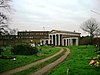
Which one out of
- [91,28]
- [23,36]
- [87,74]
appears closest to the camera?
[87,74]

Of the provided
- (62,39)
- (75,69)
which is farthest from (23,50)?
(62,39)

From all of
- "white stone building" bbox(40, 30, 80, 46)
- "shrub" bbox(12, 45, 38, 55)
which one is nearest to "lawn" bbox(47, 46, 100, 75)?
"shrub" bbox(12, 45, 38, 55)

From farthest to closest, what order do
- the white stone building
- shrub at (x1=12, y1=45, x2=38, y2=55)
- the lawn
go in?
the white stone building < shrub at (x1=12, y1=45, x2=38, y2=55) < the lawn

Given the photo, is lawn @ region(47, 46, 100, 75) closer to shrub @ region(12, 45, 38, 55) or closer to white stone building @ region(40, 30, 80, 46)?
shrub @ region(12, 45, 38, 55)

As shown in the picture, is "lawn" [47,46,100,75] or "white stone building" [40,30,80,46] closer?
"lawn" [47,46,100,75]

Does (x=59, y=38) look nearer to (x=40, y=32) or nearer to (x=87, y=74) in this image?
(x=40, y=32)

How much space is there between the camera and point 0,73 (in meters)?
23.3

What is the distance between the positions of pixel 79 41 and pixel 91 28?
1232 cm

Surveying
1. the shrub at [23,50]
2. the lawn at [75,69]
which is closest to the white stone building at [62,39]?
the shrub at [23,50]

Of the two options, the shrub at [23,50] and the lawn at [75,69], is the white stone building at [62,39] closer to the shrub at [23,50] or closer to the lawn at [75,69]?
the shrub at [23,50]

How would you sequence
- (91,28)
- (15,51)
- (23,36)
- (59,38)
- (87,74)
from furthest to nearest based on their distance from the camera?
(23,36)
(91,28)
(59,38)
(15,51)
(87,74)

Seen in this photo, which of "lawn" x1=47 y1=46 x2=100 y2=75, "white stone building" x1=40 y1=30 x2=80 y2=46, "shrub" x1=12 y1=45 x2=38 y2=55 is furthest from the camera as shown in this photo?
"white stone building" x1=40 y1=30 x2=80 y2=46

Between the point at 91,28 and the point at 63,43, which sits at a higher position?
the point at 91,28

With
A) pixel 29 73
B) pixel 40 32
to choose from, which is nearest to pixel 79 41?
pixel 40 32
